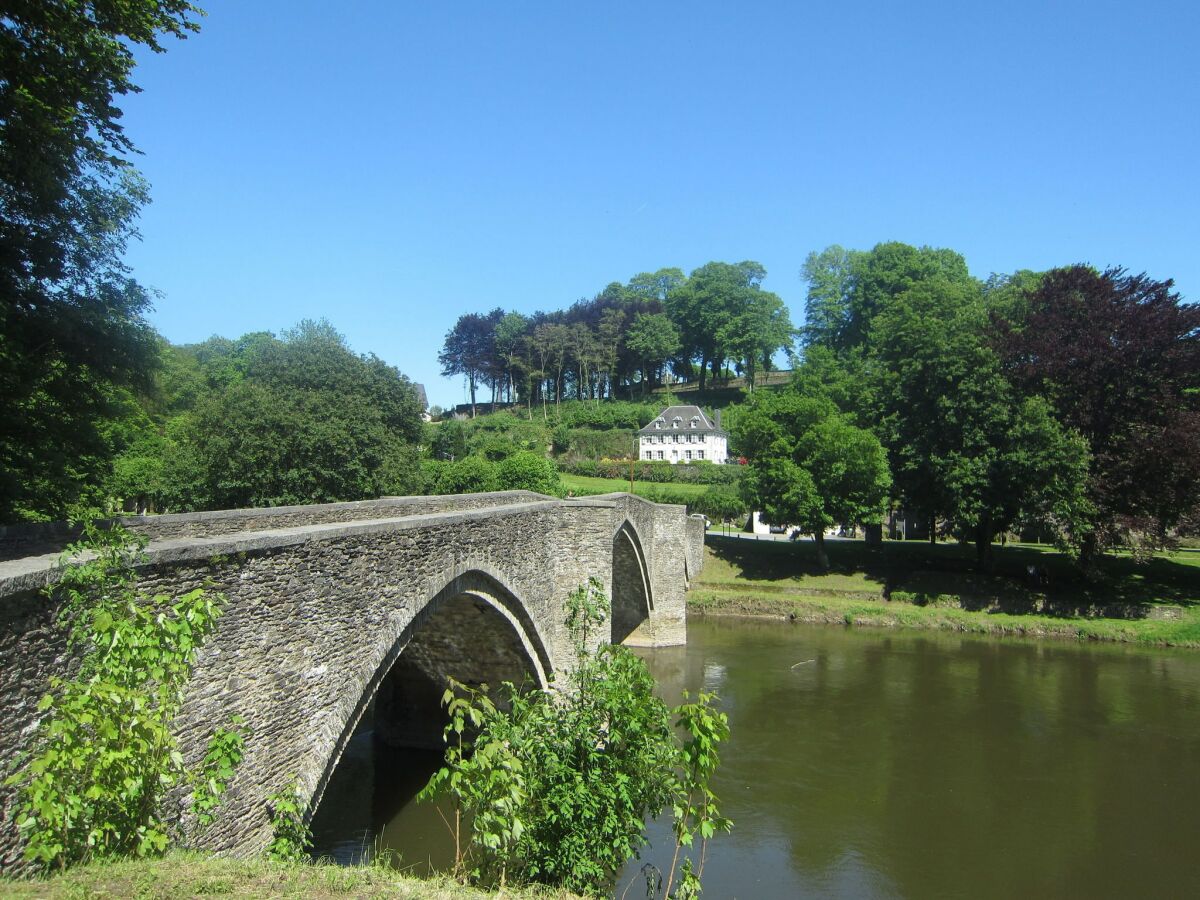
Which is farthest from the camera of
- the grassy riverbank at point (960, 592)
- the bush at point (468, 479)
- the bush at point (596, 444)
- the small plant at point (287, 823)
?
the bush at point (596, 444)

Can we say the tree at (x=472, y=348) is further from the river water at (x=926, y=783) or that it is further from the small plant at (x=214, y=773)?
the small plant at (x=214, y=773)

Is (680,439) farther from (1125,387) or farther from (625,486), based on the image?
(1125,387)

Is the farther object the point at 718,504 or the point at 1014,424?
the point at 718,504

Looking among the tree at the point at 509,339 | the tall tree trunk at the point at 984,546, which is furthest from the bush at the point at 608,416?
the tall tree trunk at the point at 984,546

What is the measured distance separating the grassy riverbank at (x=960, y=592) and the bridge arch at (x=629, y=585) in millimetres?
6977

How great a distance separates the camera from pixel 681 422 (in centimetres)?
6366

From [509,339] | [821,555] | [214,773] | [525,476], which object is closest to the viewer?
[214,773]

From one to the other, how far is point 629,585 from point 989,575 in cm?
1639

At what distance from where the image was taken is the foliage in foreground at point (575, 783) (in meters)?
7.41

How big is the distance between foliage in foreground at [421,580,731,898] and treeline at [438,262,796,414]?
212 ft

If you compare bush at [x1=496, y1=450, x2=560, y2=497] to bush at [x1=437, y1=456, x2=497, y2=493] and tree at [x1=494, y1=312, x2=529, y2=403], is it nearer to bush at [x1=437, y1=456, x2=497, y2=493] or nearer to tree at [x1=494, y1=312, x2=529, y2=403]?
bush at [x1=437, y1=456, x2=497, y2=493]

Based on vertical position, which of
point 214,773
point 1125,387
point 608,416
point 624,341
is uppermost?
point 624,341

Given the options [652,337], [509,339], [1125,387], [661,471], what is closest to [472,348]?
[509,339]

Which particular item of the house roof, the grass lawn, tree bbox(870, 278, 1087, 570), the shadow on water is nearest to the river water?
the shadow on water
